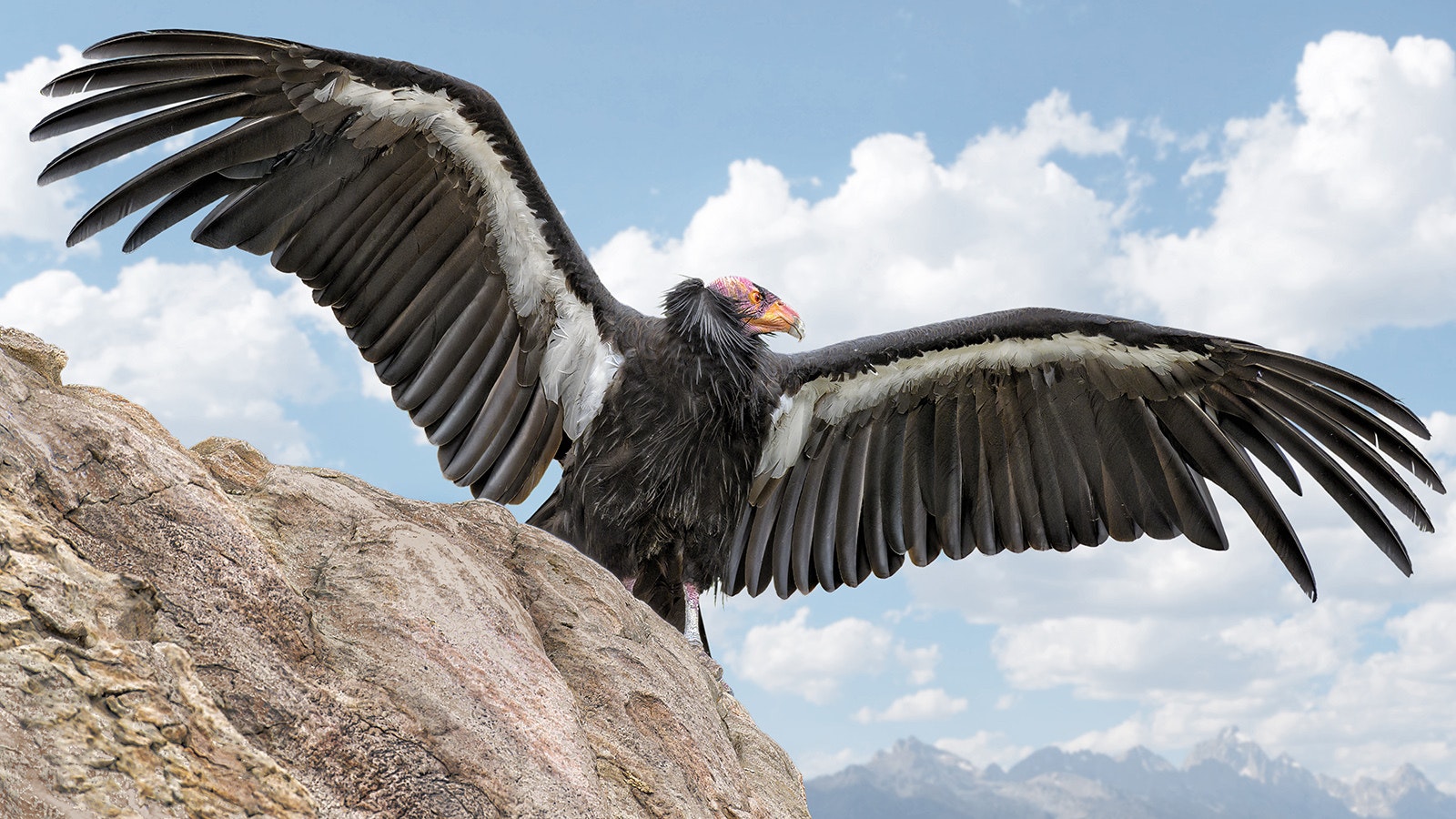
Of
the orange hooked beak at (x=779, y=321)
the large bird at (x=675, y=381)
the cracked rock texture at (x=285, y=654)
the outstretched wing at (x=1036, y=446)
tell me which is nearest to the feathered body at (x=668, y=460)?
the large bird at (x=675, y=381)

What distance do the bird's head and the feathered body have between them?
302 mm

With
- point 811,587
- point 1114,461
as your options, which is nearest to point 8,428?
point 811,587

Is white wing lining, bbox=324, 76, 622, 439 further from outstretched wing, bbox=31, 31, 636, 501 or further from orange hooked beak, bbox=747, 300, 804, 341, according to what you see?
orange hooked beak, bbox=747, 300, 804, 341

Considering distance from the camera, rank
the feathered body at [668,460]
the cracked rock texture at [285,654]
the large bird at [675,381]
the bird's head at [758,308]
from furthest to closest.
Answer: the bird's head at [758,308] < the feathered body at [668,460] < the large bird at [675,381] < the cracked rock texture at [285,654]

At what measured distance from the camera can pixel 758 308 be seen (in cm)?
796

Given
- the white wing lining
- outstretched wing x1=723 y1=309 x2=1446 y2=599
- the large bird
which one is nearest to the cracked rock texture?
the large bird

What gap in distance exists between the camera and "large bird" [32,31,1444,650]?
22.1 feet

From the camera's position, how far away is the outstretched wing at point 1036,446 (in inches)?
316

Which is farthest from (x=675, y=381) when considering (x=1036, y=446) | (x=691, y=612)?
(x=1036, y=446)

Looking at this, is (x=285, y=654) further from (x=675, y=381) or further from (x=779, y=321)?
(x=779, y=321)

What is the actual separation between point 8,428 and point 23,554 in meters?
0.71

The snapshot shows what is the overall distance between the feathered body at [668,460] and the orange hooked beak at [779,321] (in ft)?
1.19

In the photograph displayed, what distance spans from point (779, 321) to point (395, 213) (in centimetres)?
265

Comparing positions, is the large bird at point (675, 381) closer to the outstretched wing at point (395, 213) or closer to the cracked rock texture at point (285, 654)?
the outstretched wing at point (395, 213)
